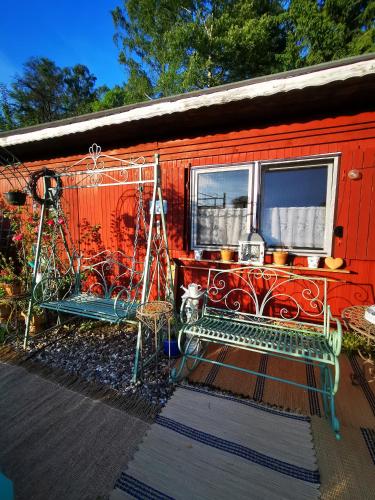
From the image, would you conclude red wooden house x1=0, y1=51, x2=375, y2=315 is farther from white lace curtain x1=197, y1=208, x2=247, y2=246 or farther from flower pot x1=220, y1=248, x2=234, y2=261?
flower pot x1=220, y1=248, x2=234, y2=261

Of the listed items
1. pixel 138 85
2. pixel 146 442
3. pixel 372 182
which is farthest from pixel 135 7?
pixel 146 442

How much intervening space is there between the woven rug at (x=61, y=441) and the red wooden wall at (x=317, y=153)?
194 cm

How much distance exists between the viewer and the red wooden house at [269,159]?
7.64 ft

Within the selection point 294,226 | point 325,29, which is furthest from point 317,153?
point 325,29

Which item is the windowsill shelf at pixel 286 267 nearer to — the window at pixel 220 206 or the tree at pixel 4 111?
the window at pixel 220 206

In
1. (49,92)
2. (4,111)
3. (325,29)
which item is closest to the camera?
(325,29)

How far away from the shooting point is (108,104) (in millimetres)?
12352

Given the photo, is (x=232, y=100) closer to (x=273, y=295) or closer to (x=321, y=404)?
(x=273, y=295)

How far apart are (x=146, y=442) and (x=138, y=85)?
40.8ft

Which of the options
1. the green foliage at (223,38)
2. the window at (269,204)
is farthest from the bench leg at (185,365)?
the green foliage at (223,38)

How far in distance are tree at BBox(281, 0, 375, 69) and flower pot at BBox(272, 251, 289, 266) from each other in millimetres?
8630

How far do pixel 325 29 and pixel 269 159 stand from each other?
348 inches

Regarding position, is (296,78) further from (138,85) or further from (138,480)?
(138,85)

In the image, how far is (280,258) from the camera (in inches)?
110
